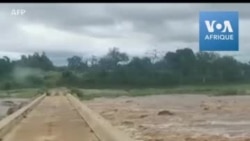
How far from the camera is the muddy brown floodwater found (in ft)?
16.5

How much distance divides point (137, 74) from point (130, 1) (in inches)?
27.3

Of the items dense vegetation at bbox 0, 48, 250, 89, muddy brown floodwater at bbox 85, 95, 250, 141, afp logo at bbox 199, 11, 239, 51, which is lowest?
muddy brown floodwater at bbox 85, 95, 250, 141

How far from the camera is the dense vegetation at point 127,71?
3.94 m

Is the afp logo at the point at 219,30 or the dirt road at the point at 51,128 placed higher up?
the afp logo at the point at 219,30

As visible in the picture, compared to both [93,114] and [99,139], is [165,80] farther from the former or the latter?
[93,114]

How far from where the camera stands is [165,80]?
13.5 feet

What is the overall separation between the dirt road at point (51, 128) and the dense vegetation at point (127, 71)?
0.50 metres

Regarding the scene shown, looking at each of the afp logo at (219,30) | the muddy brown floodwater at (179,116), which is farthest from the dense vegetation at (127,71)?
the muddy brown floodwater at (179,116)

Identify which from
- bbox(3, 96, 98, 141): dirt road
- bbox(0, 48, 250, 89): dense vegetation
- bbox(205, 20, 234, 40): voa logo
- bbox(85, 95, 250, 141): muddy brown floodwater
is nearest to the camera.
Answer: bbox(205, 20, 234, 40): voa logo

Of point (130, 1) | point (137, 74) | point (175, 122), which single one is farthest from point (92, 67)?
point (175, 122)

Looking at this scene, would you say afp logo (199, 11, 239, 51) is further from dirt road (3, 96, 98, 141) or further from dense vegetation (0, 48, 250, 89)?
dirt road (3, 96, 98, 141)

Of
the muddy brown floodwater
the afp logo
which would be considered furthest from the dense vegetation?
the muddy brown floodwater

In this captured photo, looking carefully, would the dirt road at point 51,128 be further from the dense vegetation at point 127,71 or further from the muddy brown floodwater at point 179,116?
the dense vegetation at point 127,71

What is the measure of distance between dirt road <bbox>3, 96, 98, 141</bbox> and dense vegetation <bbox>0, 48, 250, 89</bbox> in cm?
50
